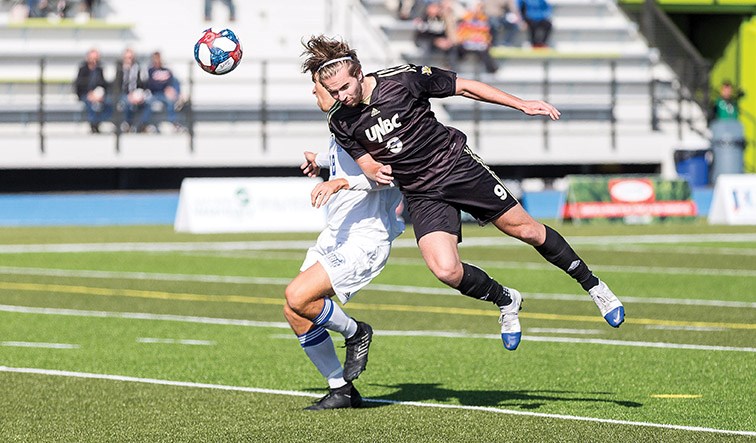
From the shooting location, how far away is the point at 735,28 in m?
37.7

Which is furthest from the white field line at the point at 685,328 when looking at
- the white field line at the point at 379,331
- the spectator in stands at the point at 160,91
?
the spectator in stands at the point at 160,91

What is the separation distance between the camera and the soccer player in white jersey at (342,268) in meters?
8.25

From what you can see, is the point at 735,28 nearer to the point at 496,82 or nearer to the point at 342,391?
the point at 496,82

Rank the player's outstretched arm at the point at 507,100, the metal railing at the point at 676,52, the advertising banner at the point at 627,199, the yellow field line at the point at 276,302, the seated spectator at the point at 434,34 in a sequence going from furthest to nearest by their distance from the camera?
the metal railing at the point at 676,52 → the seated spectator at the point at 434,34 → the advertising banner at the point at 627,199 → the yellow field line at the point at 276,302 → the player's outstretched arm at the point at 507,100

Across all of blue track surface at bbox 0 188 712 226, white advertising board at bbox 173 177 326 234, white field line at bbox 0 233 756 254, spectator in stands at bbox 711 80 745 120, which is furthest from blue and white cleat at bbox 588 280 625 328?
spectator in stands at bbox 711 80 745 120

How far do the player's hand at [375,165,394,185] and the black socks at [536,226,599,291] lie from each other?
106 cm

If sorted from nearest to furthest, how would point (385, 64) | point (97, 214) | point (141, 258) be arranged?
point (141, 258) < point (97, 214) < point (385, 64)

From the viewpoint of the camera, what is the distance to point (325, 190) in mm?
7934

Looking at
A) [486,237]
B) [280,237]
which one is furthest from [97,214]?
[486,237]

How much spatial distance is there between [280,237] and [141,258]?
481cm

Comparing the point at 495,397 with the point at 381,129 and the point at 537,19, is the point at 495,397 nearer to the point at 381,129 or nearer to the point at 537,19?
the point at 381,129

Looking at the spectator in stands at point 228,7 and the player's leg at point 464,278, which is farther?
the spectator in stands at point 228,7

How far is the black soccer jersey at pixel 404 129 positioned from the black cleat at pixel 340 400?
124 cm

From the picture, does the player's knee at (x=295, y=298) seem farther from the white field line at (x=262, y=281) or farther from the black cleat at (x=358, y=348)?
the white field line at (x=262, y=281)
